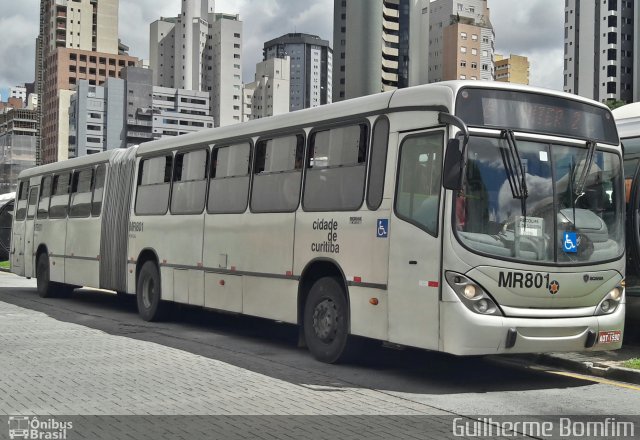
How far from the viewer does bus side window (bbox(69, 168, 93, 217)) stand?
62.5 ft

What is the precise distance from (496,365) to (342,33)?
4832 inches

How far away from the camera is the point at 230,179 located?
13.2 metres

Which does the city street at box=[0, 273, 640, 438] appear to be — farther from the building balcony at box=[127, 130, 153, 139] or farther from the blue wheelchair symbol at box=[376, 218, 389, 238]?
the building balcony at box=[127, 130, 153, 139]

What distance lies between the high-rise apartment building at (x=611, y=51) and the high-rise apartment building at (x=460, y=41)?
64.9 feet

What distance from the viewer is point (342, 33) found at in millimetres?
130250

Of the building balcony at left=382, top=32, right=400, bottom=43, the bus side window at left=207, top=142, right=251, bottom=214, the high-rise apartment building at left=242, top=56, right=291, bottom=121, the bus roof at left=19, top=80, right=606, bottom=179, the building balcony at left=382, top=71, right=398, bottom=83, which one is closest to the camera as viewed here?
the bus roof at left=19, top=80, right=606, bottom=179

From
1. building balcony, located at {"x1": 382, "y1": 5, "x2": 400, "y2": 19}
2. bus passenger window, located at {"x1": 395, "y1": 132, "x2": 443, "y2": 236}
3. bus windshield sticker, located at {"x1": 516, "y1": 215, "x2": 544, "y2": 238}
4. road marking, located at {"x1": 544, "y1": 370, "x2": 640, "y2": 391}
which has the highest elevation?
building balcony, located at {"x1": 382, "y1": 5, "x2": 400, "y2": 19}

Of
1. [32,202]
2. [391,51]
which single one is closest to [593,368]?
[32,202]

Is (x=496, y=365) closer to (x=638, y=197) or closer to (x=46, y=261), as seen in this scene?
(x=638, y=197)

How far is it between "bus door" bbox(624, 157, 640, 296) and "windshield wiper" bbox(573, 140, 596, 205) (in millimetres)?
2509

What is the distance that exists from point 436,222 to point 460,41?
140321 millimetres

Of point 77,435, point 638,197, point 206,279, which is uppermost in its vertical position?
point 638,197

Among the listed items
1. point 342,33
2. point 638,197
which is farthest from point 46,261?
point 342,33

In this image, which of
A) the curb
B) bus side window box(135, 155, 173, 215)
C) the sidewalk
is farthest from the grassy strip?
bus side window box(135, 155, 173, 215)
